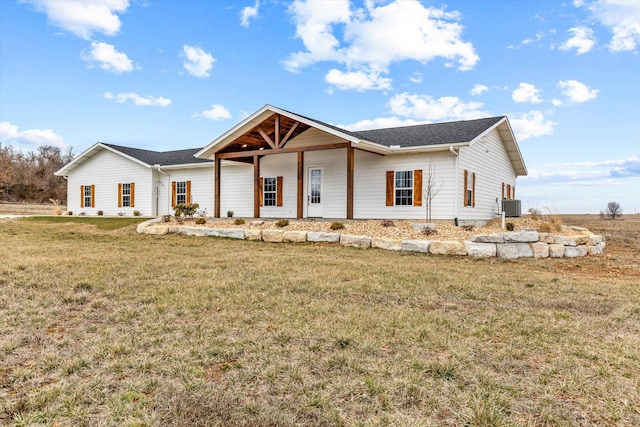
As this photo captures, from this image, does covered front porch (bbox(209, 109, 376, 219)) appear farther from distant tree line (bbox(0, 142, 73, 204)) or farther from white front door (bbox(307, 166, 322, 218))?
distant tree line (bbox(0, 142, 73, 204))

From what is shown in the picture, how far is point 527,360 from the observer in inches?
121

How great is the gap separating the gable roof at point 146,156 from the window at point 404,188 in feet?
29.9

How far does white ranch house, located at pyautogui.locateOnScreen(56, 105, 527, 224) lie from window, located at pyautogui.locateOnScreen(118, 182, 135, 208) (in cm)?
9

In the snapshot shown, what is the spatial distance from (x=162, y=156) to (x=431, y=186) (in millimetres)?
16053

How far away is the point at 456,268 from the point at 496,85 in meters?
9.31

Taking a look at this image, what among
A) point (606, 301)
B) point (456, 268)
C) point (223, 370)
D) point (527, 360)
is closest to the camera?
point (223, 370)

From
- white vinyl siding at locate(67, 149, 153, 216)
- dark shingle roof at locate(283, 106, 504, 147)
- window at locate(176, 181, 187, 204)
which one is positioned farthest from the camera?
white vinyl siding at locate(67, 149, 153, 216)

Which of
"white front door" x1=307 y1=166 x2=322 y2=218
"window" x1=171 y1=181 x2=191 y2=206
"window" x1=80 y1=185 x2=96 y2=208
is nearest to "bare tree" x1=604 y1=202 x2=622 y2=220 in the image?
"white front door" x1=307 y1=166 x2=322 y2=218

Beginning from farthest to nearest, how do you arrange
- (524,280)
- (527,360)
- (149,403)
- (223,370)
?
(524,280) → (527,360) → (223,370) → (149,403)

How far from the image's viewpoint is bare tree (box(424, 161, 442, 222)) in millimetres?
13914

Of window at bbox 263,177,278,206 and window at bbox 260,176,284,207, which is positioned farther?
window at bbox 263,177,278,206

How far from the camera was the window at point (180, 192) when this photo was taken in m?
20.0

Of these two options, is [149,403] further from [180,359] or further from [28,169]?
[28,169]

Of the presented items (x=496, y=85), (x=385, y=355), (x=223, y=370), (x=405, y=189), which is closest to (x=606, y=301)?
(x=385, y=355)
